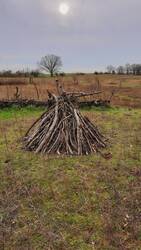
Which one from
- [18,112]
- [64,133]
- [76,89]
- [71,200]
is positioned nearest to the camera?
[71,200]

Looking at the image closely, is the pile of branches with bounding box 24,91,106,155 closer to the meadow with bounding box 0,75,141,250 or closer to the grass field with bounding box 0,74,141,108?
the meadow with bounding box 0,75,141,250

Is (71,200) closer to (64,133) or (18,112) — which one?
(64,133)

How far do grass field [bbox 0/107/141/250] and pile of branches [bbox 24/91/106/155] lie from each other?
0.36 meters

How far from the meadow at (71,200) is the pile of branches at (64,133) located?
0.35 metres

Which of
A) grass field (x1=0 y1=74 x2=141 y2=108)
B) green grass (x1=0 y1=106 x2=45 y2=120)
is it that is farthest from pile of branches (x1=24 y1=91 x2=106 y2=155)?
grass field (x1=0 y1=74 x2=141 y2=108)

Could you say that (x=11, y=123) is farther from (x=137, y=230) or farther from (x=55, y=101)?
(x=137, y=230)

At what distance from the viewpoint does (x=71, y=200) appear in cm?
656

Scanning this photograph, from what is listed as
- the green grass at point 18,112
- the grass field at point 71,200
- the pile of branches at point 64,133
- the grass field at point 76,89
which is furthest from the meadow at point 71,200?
the grass field at point 76,89

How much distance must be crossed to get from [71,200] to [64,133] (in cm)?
318

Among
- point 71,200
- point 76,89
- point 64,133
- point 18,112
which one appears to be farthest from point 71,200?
point 76,89

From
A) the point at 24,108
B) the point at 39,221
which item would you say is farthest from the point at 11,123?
the point at 39,221

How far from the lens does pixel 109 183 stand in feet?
24.0

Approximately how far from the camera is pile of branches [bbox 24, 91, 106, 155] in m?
9.35

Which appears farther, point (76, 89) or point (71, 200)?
point (76, 89)
